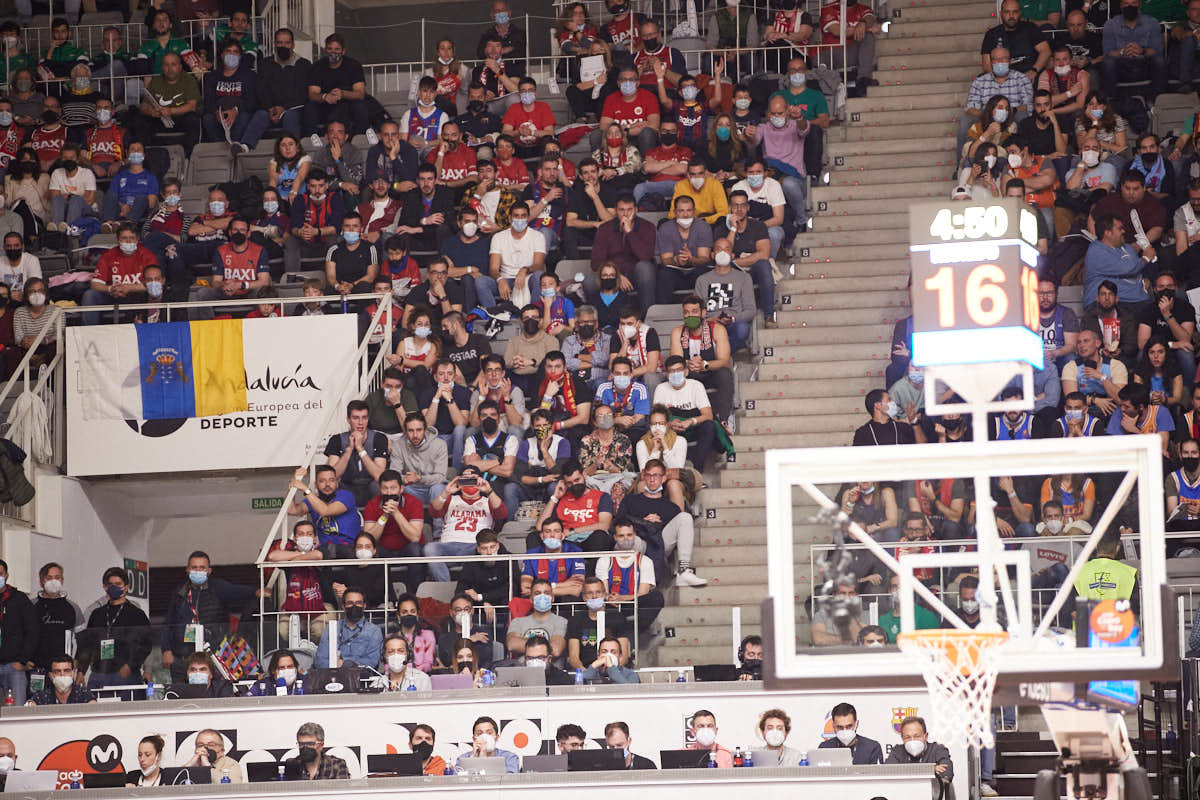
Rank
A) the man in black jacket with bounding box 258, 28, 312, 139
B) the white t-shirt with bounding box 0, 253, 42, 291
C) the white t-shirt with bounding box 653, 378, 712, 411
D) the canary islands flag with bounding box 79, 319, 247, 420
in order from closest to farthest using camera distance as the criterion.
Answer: the white t-shirt with bounding box 653, 378, 712, 411
the canary islands flag with bounding box 79, 319, 247, 420
the white t-shirt with bounding box 0, 253, 42, 291
the man in black jacket with bounding box 258, 28, 312, 139

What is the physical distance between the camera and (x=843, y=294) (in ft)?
66.0

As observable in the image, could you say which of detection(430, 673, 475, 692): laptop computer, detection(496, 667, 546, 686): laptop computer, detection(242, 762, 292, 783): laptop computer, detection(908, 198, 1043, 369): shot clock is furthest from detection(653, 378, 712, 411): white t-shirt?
detection(908, 198, 1043, 369): shot clock

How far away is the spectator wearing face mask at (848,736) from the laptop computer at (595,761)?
1689 mm

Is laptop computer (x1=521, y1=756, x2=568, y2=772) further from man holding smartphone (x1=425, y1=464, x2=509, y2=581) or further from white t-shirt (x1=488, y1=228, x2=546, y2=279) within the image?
white t-shirt (x1=488, y1=228, x2=546, y2=279)

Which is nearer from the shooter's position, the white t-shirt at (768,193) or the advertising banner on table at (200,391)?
the advertising banner on table at (200,391)

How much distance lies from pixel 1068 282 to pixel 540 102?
21.4ft

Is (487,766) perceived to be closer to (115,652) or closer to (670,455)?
(115,652)

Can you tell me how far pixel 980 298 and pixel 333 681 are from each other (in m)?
7.97

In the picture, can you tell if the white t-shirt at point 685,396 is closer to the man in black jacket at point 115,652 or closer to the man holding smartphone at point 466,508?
the man holding smartphone at point 466,508

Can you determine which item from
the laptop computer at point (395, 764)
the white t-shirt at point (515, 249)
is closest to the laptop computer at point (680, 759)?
the laptop computer at point (395, 764)

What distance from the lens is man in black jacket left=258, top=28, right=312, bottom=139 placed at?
2255cm

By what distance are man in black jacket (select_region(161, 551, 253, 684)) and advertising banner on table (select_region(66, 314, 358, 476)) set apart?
2.67m

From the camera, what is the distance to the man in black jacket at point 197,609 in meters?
16.0

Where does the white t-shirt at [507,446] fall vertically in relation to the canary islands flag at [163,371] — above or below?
below
